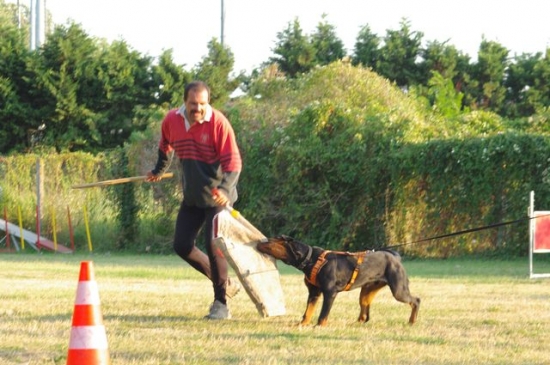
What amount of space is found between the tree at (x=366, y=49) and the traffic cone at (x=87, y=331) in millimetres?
34149

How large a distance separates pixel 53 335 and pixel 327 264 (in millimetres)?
2192

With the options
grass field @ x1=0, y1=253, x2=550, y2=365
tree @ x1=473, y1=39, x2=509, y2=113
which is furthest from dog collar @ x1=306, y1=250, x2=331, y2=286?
tree @ x1=473, y1=39, x2=509, y2=113

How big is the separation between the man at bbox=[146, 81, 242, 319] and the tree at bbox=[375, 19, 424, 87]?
30.7 metres

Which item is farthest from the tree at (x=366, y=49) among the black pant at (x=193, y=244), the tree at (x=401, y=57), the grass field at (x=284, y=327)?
the black pant at (x=193, y=244)

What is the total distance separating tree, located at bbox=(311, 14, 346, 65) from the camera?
40.1 m

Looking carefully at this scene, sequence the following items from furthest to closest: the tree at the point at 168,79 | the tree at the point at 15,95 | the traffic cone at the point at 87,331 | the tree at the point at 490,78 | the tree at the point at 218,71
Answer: the tree at the point at 490,78, the tree at the point at 218,71, the tree at the point at 168,79, the tree at the point at 15,95, the traffic cone at the point at 87,331

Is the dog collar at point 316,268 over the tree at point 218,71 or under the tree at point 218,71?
under

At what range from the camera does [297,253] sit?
27.7ft

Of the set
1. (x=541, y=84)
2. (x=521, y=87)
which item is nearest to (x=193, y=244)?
(x=541, y=84)

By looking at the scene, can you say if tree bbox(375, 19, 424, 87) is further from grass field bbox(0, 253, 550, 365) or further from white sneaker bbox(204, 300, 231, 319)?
white sneaker bbox(204, 300, 231, 319)

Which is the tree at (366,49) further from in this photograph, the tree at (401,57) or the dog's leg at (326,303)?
the dog's leg at (326,303)

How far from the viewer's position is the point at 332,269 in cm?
838

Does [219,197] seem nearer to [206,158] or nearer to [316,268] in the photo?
[206,158]

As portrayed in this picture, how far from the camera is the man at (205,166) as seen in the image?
864cm
